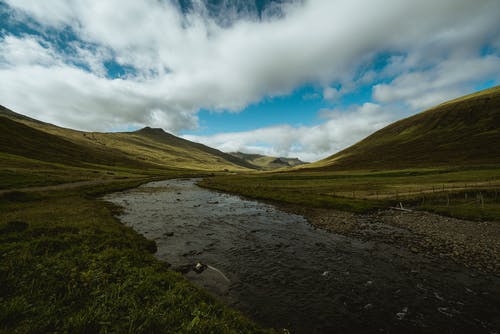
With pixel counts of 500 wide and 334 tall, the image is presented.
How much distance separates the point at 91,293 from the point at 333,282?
1506 cm

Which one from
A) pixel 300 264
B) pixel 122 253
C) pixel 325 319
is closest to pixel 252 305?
pixel 325 319

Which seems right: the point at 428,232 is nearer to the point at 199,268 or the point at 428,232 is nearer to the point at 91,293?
the point at 199,268

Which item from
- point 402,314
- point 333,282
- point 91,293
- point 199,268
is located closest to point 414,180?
point 333,282

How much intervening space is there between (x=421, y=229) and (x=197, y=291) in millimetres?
28758

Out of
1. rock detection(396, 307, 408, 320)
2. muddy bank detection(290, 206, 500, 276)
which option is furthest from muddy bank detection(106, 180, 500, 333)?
muddy bank detection(290, 206, 500, 276)

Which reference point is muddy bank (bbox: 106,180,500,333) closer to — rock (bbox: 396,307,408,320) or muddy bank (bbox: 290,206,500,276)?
rock (bbox: 396,307,408,320)

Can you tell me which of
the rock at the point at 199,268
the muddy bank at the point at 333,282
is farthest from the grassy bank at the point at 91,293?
the muddy bank at the point at 333,282

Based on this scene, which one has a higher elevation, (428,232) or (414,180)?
(414,180)

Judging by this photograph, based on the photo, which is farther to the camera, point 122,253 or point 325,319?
point 122,253

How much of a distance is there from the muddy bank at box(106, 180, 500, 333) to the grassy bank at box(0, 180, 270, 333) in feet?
11.5

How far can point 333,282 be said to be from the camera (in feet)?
51.5

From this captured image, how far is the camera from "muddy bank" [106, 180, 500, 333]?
11984mm

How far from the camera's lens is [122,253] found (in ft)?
49.8

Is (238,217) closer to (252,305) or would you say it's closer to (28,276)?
(252,305)
